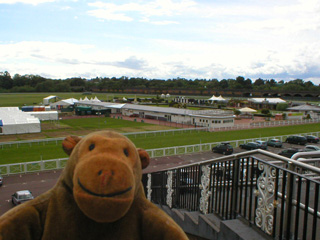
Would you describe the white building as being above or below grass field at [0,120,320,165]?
above

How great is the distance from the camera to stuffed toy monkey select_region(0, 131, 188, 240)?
1.98 meters

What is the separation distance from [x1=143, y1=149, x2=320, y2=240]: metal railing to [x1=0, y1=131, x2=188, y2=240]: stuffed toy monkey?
142 cm

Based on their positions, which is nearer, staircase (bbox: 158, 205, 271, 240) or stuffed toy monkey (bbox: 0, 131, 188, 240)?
stuffed toy monkey (bbox: 0, 131, 188, 240)

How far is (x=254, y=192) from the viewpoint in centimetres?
362

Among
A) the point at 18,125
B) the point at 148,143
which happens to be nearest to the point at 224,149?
the point at 148,143

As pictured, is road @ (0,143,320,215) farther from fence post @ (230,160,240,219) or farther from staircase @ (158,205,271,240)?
fence post @ (230,160,240,219)

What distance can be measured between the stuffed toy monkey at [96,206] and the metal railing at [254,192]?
142 centimetres

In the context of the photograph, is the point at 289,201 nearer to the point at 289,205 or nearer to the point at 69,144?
the point at 289,205

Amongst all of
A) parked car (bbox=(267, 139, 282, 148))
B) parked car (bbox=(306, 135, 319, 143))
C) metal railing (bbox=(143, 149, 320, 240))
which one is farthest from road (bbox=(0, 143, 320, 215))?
parked car (bbox=(306, 135, 319, 143))

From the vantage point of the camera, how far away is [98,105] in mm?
60094

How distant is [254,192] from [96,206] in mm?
2374

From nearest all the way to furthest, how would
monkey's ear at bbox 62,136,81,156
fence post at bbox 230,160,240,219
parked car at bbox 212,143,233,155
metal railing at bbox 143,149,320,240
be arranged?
monkey's ear at bbox 62,136,81,156
metal railing at bbox 143,149,320,240
fence post at bbox 230,160,240,219
parked car at bbox 212,143,233,155

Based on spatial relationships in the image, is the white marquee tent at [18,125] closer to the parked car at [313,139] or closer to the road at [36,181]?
the road at [36,181]

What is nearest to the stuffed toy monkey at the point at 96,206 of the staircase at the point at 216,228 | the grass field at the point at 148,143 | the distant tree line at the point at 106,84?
the staircase at the point at 216,228
